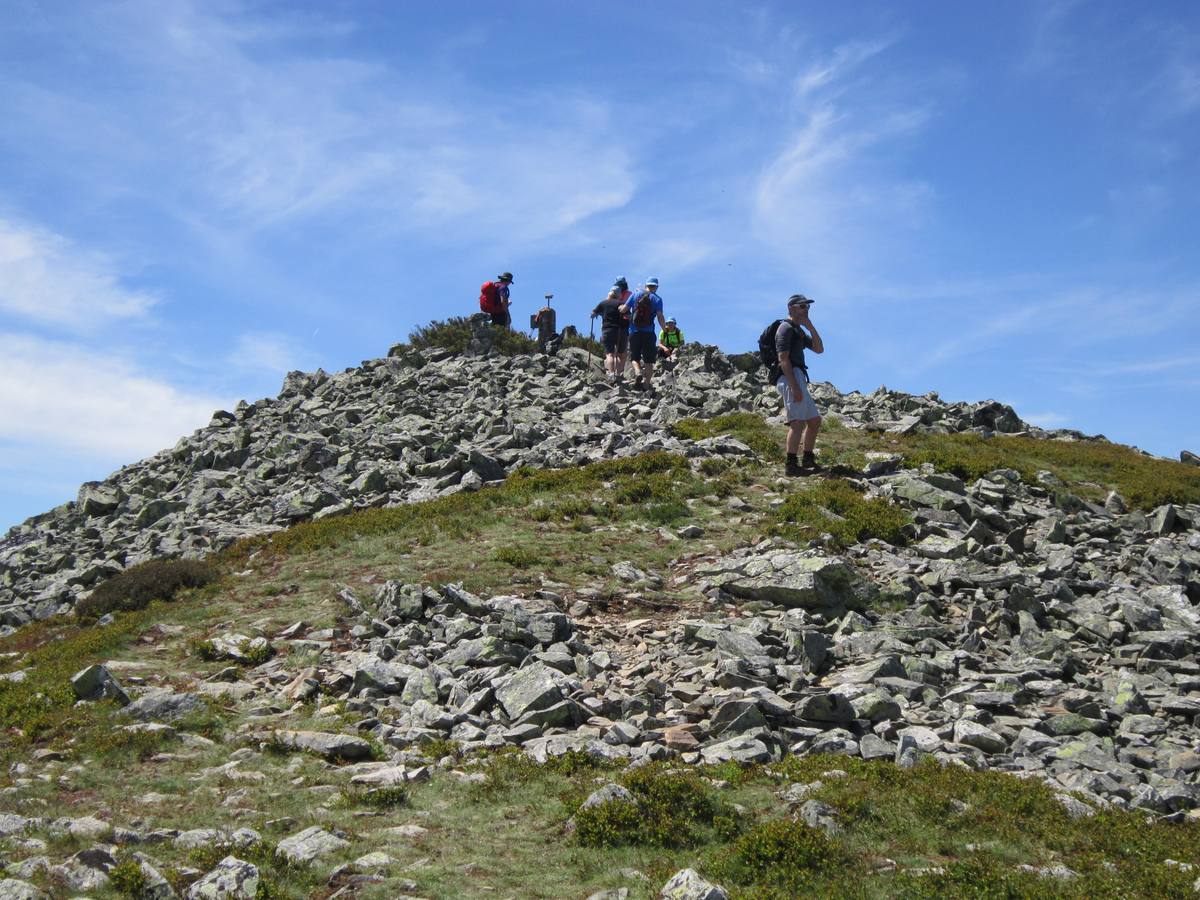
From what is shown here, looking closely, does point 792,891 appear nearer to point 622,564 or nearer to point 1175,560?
point 622,564

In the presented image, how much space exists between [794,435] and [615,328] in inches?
459

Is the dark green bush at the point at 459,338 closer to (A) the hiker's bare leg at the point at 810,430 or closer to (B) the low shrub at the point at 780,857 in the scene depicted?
(A) the hiker's bare leg at the point at 810,430

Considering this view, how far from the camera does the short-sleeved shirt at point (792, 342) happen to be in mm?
18812

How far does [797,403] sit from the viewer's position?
62.5 ft

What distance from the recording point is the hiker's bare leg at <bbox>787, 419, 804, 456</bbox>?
64.5 feet

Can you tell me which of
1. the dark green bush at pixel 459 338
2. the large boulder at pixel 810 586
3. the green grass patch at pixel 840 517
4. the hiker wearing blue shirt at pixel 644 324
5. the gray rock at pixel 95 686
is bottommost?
the gray rock at pixel 95 686

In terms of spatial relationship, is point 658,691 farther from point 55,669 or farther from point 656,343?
point 656,343

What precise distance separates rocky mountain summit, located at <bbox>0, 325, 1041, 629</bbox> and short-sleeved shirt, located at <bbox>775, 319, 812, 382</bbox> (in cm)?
363

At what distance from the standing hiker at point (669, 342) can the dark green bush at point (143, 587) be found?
21.3m

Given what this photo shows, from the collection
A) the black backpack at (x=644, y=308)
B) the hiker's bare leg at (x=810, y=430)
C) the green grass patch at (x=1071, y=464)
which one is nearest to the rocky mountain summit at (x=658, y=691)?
the green grass patch at (x=1071, y=464)

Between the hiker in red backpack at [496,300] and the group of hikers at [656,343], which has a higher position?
the hiker in red backpack at [496,300]

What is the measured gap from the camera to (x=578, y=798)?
8039 mm

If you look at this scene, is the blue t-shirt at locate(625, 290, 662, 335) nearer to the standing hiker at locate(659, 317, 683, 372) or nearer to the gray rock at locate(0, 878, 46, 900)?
the standing hiker at locate(659, 317, 683, 372)

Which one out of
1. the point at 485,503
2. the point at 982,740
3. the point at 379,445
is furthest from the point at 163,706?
the point at 379,445
